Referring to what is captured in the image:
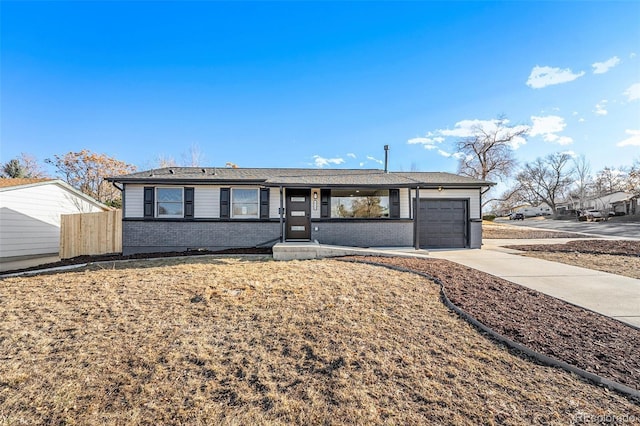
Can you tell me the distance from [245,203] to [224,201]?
80cm

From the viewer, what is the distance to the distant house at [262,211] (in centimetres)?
979

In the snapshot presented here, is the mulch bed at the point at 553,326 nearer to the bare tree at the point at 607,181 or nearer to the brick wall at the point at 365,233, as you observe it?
the brick wall at the point at 365,233

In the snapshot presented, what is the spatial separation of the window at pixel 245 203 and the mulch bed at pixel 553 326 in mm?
7289

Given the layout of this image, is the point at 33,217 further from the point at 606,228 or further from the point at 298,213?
the point at 606,228

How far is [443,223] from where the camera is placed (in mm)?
10625

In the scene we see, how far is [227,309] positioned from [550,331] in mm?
4419

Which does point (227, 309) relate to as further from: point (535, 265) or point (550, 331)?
point (535, 265)

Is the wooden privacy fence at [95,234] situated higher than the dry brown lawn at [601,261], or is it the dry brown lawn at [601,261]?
the wooden privacy fence at [95,234]

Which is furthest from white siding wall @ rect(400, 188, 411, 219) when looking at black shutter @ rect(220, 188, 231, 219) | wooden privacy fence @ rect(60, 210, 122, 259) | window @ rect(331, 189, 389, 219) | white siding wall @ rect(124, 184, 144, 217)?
wooden privacy fence @ rect(60, 210, 122, 259)

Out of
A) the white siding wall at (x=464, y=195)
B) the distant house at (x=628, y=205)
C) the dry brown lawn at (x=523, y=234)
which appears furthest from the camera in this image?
the distant house at (x=628, y=205)

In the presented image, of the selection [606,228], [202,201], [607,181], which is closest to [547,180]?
[607,181]

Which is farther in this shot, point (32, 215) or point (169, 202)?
point (32, 215)

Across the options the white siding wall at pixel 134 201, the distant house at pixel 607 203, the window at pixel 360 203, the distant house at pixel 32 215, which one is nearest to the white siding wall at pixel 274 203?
the window at pixel 360 203

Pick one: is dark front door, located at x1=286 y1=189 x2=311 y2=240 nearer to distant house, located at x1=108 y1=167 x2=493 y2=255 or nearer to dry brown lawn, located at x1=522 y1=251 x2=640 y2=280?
distant house, located at x1=108 y1=167 x2=493 y2=255
